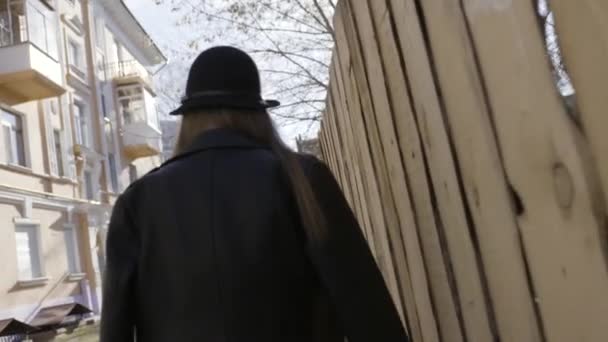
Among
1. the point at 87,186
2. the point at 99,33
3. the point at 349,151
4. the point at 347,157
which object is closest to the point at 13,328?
the point at 87,186

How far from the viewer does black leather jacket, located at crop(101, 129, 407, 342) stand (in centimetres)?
150

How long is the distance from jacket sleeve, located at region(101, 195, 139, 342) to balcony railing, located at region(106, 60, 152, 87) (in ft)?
86.2

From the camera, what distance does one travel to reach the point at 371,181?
253cm

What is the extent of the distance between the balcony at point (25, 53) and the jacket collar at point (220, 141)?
54.2 feet

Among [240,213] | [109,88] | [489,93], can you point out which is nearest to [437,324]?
[240,213]

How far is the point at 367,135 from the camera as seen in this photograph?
2414mm

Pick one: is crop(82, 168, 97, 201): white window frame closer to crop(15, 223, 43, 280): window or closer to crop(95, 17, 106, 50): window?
crop(15, 223, 43, 280): window

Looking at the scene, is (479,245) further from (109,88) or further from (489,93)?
(109,88)

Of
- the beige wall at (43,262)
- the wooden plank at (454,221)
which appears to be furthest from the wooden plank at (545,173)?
the beige wall at (43,262)

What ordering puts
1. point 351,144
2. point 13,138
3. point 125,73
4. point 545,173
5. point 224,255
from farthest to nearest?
point 125,73 → point 13,138 → point 351,144 → point 224,255 → point 545,173

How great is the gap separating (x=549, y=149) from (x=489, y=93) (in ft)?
0.69

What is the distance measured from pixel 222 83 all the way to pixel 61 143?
65.9 feet

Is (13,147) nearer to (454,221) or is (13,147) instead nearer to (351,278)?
(351,278)

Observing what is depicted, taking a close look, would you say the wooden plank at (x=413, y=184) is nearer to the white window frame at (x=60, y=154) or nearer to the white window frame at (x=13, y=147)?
the white window frame at (x=13, y=147)
